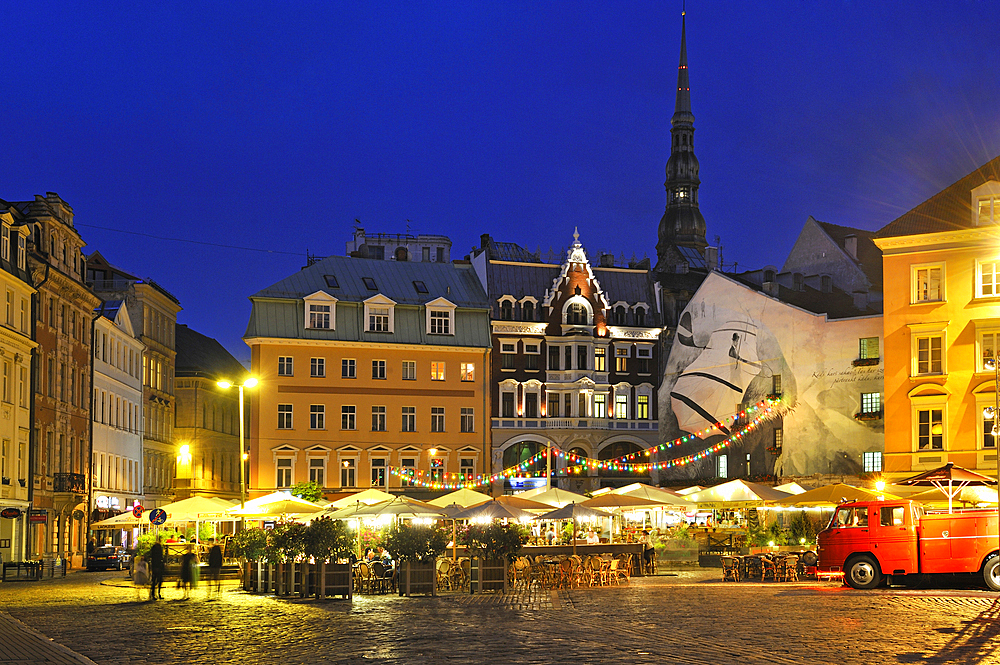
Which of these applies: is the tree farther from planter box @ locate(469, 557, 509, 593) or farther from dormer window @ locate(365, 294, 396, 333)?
planter box @ locate(469, 557, 509, 593)

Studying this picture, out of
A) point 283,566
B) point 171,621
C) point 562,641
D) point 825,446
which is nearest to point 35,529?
point 283,566

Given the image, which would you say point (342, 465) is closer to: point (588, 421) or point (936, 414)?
point (588, 421)

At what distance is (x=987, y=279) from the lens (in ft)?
172

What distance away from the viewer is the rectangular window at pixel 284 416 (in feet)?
226

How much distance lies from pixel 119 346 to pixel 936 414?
132 ft

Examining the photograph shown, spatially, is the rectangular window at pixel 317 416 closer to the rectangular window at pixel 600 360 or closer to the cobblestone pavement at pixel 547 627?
the rectangular window at pixel 600 360

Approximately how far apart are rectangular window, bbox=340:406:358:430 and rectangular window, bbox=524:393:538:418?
990 cm

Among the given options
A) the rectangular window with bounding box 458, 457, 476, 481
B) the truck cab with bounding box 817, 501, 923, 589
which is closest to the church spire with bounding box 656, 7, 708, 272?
the rectangular window with bounding box 458, 457, 476, 481

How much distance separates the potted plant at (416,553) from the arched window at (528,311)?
43.1 m

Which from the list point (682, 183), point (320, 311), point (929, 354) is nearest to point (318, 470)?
point (320, 311)

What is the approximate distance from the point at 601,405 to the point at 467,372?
318 inches

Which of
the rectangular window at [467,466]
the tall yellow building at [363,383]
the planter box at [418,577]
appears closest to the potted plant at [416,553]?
the planter box at [418,577]

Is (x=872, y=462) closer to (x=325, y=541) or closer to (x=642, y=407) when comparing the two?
(x=642, y=407)

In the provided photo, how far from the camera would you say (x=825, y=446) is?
61.8m
